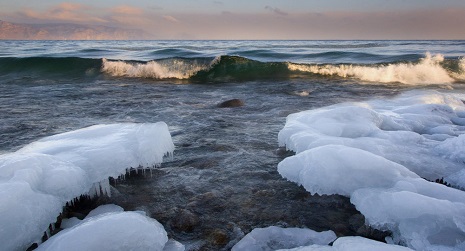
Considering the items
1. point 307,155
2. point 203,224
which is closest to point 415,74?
point 307,155

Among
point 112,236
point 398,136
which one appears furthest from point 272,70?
point 112,236

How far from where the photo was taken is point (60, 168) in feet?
7.65

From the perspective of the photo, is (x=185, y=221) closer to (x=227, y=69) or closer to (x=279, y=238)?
(x=279, y=238)

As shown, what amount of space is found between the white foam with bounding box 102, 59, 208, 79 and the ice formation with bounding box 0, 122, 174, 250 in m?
8.88

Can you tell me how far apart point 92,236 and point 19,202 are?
562 mm

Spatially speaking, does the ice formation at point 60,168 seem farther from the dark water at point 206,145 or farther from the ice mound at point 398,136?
the ice mound at point 398,136

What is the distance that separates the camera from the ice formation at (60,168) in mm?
1773

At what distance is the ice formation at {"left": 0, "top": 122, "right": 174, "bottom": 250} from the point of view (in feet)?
5.82

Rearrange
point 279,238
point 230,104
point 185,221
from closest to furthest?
point 279,238
point 185,221
point 230,104

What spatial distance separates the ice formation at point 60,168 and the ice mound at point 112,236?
186 mm

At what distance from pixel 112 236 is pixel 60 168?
954 millimetres

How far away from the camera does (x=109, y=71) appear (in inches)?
504

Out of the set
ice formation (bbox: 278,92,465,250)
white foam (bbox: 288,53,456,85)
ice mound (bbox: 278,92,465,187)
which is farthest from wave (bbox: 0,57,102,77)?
ice formation (bbox: 278,92,465,250)

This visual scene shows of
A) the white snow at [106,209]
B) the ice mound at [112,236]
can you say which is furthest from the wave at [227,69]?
the ice mound at [112,236]
